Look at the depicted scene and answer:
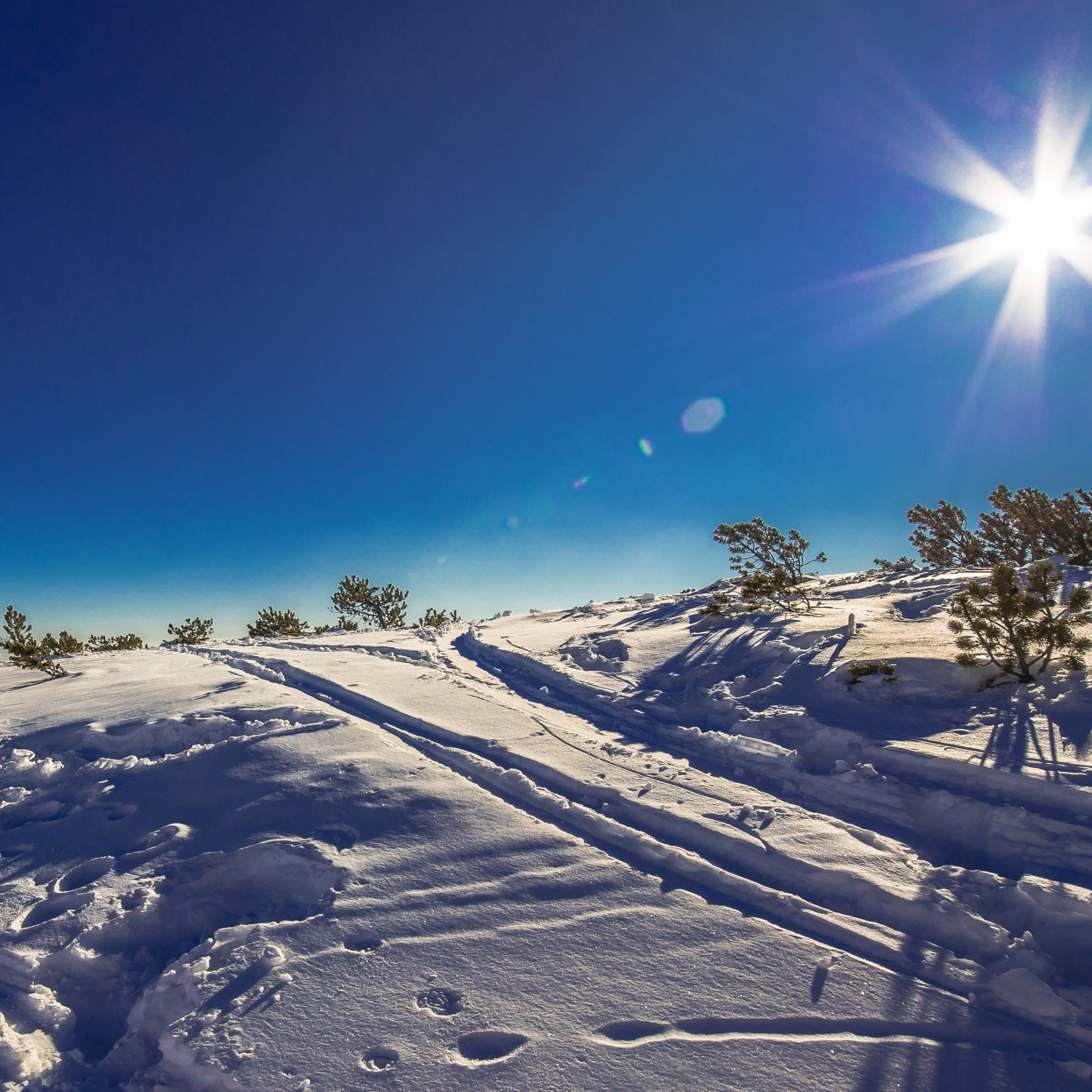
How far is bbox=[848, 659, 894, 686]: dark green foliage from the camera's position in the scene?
22.6ft

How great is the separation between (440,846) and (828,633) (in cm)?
725

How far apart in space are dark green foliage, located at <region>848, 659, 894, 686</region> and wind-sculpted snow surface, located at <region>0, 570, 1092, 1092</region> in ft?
0.35

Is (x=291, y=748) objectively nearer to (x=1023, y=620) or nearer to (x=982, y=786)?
(x=982, y=786)

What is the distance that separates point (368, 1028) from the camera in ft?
9.11

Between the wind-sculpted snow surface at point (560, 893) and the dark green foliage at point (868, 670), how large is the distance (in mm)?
107

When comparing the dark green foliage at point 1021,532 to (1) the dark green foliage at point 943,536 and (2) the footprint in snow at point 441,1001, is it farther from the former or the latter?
(2) the footprint in snow at point 441,1001

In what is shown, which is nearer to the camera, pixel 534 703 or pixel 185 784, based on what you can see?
pixel 185 784

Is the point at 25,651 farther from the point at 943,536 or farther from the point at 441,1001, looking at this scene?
the point at 943,536

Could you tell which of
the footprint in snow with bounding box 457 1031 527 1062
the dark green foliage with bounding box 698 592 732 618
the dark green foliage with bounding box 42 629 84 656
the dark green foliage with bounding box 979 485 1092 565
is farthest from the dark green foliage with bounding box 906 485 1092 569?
the dark green foliage with bounding box 42 629 84 656

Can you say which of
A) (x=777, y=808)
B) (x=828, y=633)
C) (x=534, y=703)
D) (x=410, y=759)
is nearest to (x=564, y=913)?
(x=777, y=808)

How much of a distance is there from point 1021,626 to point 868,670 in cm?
166

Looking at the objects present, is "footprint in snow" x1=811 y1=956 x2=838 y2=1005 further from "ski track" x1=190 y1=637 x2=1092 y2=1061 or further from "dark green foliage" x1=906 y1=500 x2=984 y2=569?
"dark green foliage" x1=906 y1=500 x2=984 y2=569

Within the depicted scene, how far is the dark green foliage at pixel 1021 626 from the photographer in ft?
20.1

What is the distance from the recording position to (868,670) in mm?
6922
